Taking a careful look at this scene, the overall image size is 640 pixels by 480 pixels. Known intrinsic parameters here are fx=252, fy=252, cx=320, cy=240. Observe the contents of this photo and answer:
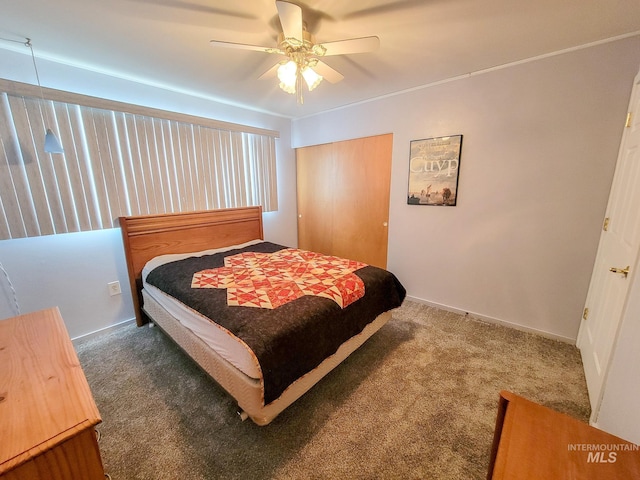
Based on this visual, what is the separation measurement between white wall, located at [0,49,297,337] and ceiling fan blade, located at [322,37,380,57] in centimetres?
210

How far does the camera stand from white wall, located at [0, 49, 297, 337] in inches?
80.5

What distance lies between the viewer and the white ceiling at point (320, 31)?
1490mm

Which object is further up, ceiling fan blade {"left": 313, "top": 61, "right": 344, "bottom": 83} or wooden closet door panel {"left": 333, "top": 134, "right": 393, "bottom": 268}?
ceiling fan blade {"left": 313, "top": 61, "right": 344, "bottom": 83}

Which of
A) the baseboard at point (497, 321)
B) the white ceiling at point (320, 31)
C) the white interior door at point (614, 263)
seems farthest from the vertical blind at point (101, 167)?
the white interior door at point (614, 263)

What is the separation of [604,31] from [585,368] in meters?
2.43

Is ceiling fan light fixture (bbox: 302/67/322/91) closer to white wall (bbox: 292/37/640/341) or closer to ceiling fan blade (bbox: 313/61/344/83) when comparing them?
ceiling fan blade (bbox: 313/61/344/83)

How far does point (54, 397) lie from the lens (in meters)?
0.81

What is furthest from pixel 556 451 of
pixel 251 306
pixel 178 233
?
pixel 178 233

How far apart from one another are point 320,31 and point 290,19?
1.53 feet

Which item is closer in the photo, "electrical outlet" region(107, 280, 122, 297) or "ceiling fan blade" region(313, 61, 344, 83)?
"ceiling fan blade" region(313, 61, 344, 83)

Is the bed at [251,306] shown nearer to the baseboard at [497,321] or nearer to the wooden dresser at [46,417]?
the wooden dresser at [46,417]

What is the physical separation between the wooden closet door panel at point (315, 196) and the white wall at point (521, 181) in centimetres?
103

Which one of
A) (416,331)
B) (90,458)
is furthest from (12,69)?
(416,331)

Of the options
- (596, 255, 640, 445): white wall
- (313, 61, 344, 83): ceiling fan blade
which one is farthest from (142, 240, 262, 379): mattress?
(313, 61, 344, 83): ceiling fan blade
